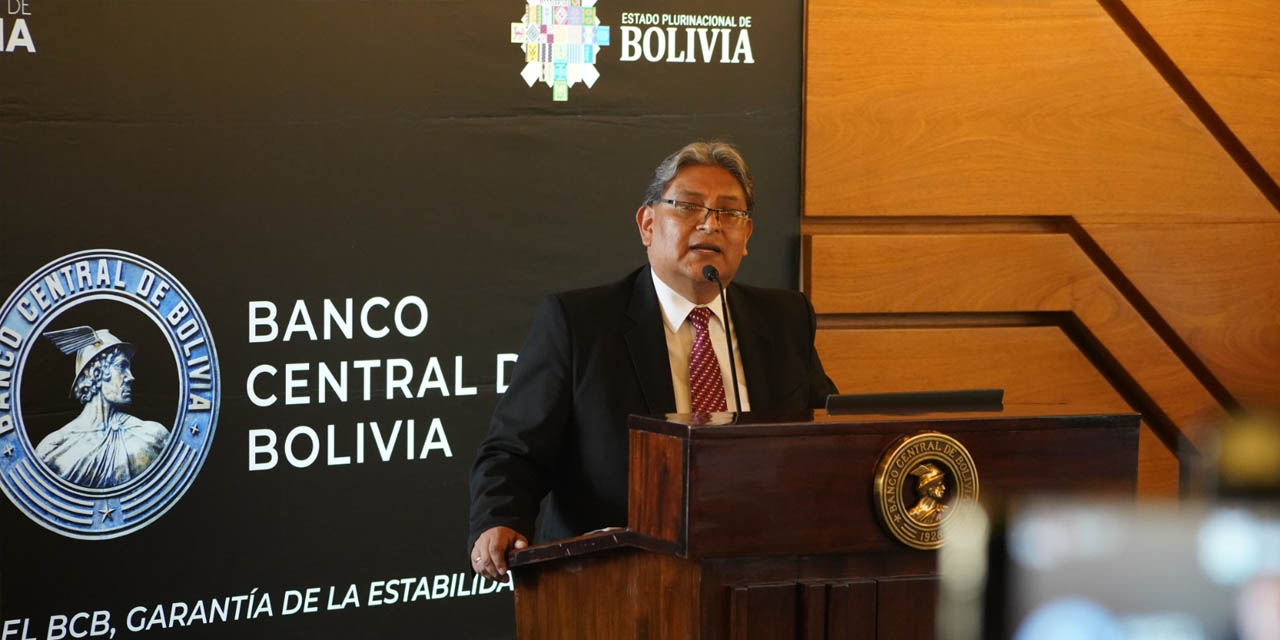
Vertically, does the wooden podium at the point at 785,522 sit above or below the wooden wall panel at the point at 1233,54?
below

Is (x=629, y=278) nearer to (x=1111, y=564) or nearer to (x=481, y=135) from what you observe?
(x=481, y=135)

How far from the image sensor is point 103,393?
339 cm

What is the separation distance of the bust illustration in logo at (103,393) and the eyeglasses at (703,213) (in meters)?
1.49

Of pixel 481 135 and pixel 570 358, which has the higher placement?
pixel 481 135

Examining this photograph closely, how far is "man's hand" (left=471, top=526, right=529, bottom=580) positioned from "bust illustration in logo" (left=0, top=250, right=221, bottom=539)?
1412mm

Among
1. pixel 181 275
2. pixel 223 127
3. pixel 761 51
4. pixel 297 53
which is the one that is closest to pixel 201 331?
pixel 181 275

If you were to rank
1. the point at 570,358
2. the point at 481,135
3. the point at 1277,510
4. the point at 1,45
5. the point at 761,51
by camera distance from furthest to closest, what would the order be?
1. the point at 761,51
2. the point at 481,135
3. the point at 1,45
4. the point at 570,358
5. the point at 1277,510

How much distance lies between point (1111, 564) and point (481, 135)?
10.4 ft

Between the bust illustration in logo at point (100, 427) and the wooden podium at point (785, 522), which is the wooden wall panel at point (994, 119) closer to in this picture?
the bust illustration in logo at point (100, 427)

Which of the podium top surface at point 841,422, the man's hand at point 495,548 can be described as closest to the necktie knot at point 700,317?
the man's hand at point 495,548

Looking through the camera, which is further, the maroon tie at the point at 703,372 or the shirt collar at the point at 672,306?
the shirt collar at the point at 672,306

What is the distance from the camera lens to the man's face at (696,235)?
102 inches

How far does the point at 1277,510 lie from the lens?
0.79 m

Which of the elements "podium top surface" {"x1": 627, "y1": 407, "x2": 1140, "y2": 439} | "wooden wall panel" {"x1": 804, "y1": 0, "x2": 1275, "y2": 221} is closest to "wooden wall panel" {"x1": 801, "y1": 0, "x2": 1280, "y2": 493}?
"wooden wall panel" {"x1": 804, "y1": 0, "x2": 1275, "y2": 221}
